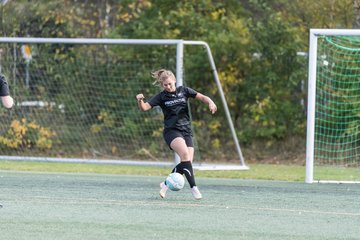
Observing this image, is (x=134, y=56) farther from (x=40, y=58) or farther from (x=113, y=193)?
(x=113, y=193)

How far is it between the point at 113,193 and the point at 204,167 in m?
5.16

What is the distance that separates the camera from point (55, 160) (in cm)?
1814

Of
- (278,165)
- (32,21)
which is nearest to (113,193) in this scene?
(278,165)

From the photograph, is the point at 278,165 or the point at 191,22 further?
the point at 191,22

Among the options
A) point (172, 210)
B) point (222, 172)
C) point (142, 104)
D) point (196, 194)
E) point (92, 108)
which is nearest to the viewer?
point (172, 210)

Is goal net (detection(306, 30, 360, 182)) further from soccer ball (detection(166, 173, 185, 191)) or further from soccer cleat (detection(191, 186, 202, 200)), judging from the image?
soccer ball (detection(166, 173, 185, 191))

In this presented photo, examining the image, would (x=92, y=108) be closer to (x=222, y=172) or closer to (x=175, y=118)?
(x=222, y=172)

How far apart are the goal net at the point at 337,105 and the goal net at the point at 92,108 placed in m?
2.35

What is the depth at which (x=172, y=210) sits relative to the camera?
10273 millimetres

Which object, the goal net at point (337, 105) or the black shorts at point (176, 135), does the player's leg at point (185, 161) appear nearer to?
the black shorts at point (176, 135)

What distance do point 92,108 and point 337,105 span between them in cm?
514

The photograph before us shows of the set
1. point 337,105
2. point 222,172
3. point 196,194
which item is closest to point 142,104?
point 196,194

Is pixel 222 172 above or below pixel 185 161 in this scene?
below

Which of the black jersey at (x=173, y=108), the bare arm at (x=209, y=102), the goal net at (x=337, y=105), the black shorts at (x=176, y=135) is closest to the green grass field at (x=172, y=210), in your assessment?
the black shorts at (x=176, y=135)
